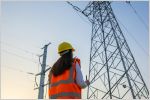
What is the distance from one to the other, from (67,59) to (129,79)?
266 inches

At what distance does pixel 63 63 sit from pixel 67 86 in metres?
0.22

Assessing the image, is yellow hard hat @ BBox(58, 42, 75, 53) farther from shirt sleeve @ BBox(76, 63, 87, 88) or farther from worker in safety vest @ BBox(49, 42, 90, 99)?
shirt sleeve @ BBox(76, 63, 87, 88)

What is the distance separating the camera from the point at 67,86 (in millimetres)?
2406

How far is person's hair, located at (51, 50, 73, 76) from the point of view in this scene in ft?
8.17

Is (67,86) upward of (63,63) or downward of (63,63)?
downward

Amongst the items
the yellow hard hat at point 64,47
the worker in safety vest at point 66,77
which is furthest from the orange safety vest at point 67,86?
Result: the yellow hard hat at point 64,47

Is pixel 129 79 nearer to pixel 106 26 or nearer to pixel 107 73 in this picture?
pixel 107 73

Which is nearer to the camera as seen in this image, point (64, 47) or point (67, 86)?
point (67, 86)

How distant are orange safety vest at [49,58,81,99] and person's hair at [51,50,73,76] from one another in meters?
0.03

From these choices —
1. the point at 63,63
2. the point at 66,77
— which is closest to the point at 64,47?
the point at 63,63

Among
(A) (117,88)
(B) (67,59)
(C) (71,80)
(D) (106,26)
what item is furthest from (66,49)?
(D) (106,26)

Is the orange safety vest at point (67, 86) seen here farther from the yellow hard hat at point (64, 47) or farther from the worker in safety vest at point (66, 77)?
the yellow hard hat at point (64, 47)

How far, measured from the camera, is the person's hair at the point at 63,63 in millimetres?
2490

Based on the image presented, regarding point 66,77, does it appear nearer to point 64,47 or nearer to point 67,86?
point 67,86
